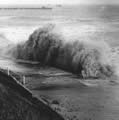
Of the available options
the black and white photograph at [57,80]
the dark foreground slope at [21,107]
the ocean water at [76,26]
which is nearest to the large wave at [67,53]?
the black and white photograph at [57,80]

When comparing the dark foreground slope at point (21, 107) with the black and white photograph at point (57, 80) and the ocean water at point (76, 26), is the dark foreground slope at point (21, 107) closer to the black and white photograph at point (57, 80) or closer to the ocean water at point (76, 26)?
the black and white photograph at point (57, 80)

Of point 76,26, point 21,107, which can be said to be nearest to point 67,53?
point 21,107

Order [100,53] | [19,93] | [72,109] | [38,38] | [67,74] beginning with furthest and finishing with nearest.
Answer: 1. [38,38]
2. [100,53]
3. [67,74]
4. [72,109]
5. [19,93]

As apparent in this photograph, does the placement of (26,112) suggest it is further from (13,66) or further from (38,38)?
(38,38)

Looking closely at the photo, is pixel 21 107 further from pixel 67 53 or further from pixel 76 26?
pixel 76 26

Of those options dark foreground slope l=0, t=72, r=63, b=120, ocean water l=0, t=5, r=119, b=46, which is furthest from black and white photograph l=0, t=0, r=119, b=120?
ocean water l=0, t=5, r=119, b=46

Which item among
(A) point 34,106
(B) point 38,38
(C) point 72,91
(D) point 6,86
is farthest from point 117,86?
(B) point 38,38

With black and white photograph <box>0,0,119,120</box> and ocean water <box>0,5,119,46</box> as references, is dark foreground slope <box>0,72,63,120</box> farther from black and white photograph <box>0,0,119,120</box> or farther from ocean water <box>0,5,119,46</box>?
ocean water <box>0,5,119,46</box>
